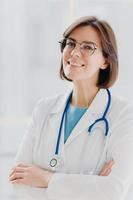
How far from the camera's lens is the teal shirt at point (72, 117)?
2082 millimetres

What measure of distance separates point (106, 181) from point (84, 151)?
0.20 meters

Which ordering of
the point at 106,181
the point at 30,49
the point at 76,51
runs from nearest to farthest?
1. the point at 106,181
2. the point at 76,51
3. the point at 30,49

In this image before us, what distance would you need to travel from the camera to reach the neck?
207 cm

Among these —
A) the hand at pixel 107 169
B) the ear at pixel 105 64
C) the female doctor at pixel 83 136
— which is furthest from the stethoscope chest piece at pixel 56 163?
the ear at pixel 105 64

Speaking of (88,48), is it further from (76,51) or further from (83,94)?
(83,94)

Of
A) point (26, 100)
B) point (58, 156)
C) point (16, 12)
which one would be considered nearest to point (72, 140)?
point (58, 156)

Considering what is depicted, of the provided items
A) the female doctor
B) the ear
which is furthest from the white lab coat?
the ear

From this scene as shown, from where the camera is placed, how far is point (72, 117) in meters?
2.11

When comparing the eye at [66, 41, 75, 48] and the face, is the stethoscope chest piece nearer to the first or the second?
the face

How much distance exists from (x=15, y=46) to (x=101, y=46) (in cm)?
88

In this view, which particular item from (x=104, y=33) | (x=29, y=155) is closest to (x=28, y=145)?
(x=29, y=155)

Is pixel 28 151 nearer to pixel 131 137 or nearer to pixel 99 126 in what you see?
pixel 99 126

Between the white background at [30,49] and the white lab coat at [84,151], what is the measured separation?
1.91ft

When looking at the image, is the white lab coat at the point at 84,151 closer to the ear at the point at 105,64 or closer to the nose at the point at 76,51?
the ear at the point at 105,64
